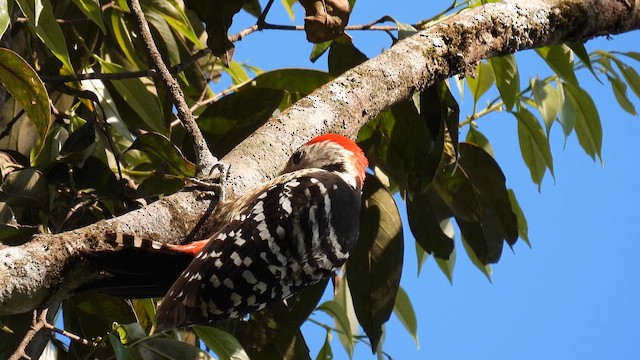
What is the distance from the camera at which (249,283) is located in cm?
244

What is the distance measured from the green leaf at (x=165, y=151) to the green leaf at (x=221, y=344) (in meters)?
0.47

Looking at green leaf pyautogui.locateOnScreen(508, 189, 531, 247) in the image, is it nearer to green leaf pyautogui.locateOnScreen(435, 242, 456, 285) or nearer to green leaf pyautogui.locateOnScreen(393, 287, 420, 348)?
green leaf pyautogui.locateOnScreen(435, 242, 456, 285)

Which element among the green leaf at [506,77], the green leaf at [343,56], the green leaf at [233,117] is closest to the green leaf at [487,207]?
the green leaf at [506,77]

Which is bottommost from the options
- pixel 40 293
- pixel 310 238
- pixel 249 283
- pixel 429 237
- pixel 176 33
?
pixel 40 293

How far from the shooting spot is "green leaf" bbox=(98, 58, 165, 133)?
9.55ft

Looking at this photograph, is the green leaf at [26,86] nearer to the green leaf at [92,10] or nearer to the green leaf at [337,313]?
the green leaf at [92,10]

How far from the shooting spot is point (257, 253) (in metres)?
2.49

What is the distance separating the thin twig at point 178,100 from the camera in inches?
95.3

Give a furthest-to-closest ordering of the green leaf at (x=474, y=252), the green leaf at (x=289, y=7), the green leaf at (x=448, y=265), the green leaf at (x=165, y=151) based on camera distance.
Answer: the green leaf at (x=289, y=7) → the green leaf at (x=448, y=265) → the green leaf at (x=474, y=252) → the green leaf at (x=165, y=151)

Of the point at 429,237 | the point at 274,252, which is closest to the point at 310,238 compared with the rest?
the point at 274,252

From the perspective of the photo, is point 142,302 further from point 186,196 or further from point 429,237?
point 429,237

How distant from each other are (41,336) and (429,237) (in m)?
1.38

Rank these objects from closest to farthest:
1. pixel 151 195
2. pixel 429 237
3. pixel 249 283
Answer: pixel 249 283 → pixel 151 195 → pixel 429 237

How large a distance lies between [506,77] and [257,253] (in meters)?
1.17
